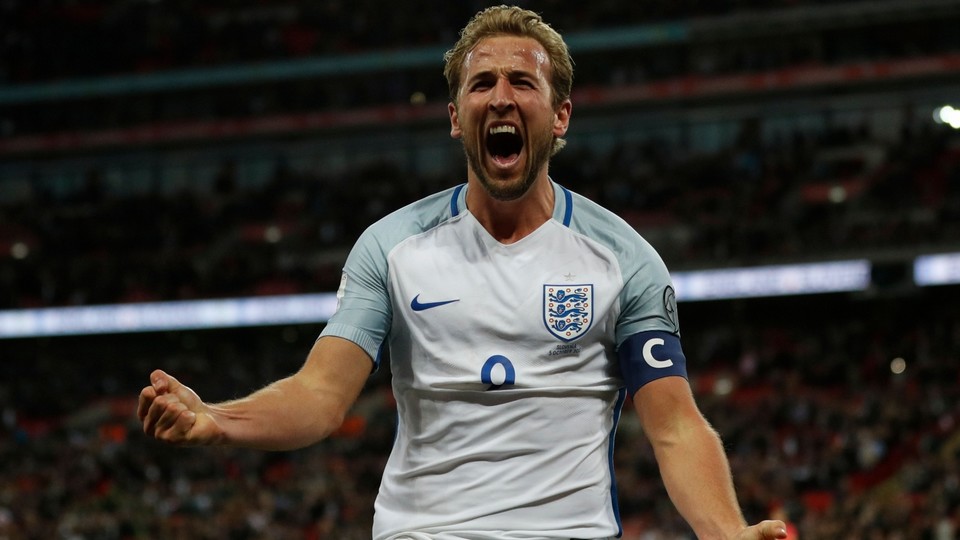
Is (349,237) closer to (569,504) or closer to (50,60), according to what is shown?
(50,60)

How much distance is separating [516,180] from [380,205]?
29.3 meters

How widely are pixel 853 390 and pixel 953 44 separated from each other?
11.8 meters

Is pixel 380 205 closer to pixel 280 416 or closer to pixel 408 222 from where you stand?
pixel 408 222

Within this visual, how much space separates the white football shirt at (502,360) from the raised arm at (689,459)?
93 millimetres

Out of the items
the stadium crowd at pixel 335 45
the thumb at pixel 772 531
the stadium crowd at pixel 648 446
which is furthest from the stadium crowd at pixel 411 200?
the thumb at pixel 772 531

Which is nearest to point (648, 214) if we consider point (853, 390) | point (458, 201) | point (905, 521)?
point (853, 390)

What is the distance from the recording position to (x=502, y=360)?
145 inches

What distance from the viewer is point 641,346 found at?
3.75 metres

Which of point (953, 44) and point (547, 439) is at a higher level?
point (953, 44)

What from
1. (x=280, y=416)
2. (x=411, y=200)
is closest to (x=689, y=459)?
(x=280, y=416)

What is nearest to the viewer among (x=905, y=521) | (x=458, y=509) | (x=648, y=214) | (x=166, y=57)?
(x=458, y=509)

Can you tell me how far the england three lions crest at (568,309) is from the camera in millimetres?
3725

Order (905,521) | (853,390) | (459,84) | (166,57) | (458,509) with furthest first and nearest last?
1. (166,57)
2. (853,390)
3. (905,521)
4. (459,84)
5. (458,509)

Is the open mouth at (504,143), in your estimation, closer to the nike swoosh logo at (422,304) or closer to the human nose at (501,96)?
the human nose at (501,96)
